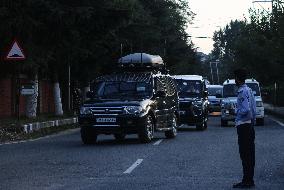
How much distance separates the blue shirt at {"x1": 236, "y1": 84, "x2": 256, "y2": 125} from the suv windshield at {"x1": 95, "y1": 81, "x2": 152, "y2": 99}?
369 inches

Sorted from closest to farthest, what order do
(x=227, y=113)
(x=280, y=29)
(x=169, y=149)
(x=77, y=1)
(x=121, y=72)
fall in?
(x=169, y=149) < (x=121, y=72) < (x=77, y=1) < (x=227, y=113) < (x=280, y=29)

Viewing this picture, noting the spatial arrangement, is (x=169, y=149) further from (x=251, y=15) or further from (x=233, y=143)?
(x=251, y=15)

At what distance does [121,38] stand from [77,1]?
40.8ft

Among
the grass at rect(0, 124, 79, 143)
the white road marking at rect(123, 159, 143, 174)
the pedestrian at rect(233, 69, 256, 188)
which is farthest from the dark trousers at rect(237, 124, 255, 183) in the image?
the grass at rect(0, 124, 79, 143)

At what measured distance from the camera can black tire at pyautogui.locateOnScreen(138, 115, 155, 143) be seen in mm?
20000

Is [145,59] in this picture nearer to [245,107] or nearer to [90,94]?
[90,94]

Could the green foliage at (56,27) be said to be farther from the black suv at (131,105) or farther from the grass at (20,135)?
the black suv at (131,105)

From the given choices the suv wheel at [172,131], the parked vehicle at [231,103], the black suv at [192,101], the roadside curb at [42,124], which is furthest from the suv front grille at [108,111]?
the parked vehicle at [231,103]

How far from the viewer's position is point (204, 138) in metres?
22.9

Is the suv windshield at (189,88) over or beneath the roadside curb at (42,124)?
over

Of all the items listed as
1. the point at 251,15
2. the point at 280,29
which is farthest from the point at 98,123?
the point at 251,15

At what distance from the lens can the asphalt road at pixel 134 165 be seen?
11.4m

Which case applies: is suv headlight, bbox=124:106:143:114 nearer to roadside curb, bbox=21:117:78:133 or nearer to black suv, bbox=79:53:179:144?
black suv, bbox=79:53:179:144

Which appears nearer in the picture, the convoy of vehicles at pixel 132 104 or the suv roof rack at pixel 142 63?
the convoy of vehicles at pixel 132 104
